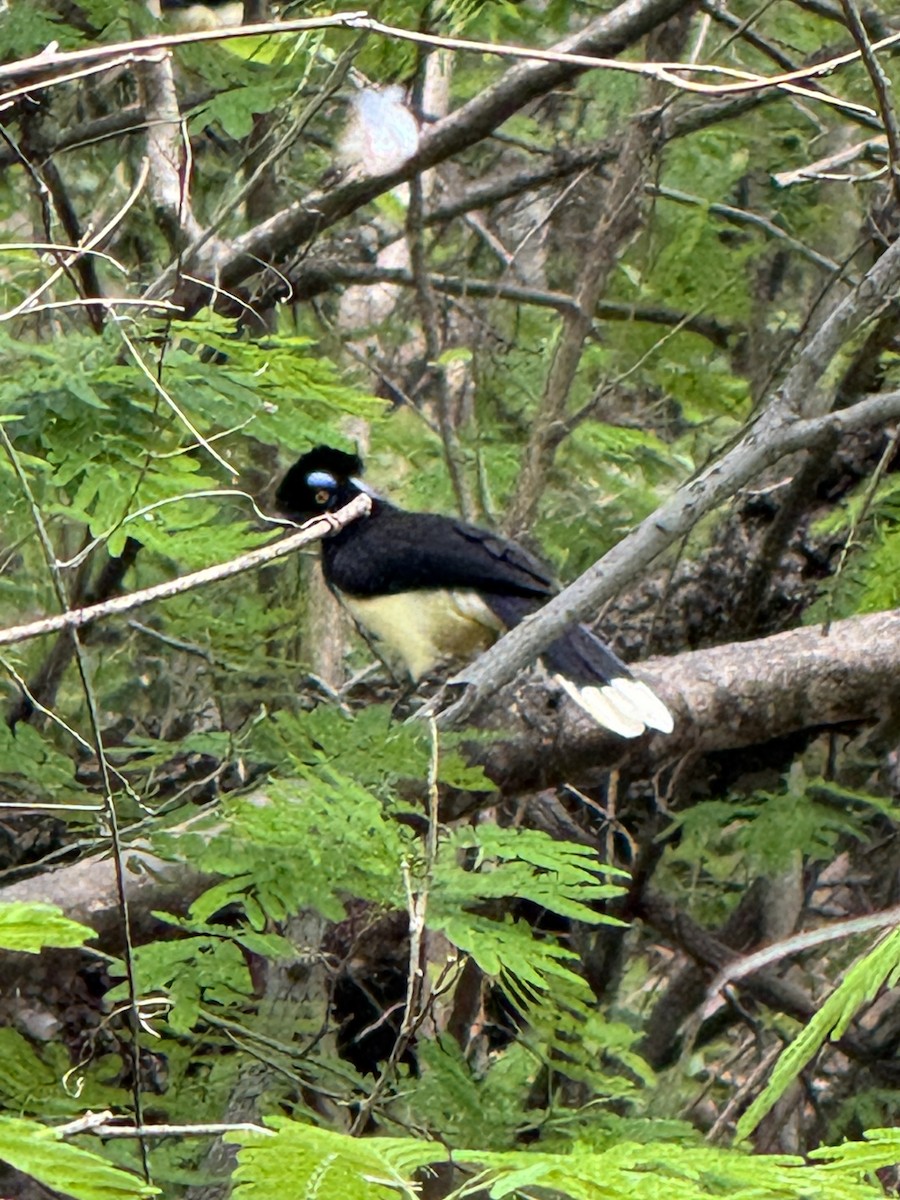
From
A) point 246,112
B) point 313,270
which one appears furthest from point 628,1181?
point 313,270

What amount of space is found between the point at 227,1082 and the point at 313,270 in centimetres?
282

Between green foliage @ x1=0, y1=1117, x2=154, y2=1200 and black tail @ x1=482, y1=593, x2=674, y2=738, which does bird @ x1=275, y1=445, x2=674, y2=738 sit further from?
green foliage @ x1=0, y1=1117, x2=154, y2=1200

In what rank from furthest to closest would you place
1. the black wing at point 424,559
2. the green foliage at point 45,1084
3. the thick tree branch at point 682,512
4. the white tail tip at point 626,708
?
the black wing at point 424,559 → the white tail tip at point 626,708 → the thick tree branch at point 682,512 → the green foliage at point 45,1084

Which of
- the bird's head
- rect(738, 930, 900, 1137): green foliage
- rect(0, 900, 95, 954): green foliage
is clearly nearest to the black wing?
the bird's head

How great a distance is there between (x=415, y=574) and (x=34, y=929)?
13.3ft

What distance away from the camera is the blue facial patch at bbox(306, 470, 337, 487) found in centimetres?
563

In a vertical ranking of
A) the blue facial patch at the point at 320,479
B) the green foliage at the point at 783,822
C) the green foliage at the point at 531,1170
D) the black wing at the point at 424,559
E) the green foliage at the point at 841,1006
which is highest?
the green foliage at the point at 531,1170

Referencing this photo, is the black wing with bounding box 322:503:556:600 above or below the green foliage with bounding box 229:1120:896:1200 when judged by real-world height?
below

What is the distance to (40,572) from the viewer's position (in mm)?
5188

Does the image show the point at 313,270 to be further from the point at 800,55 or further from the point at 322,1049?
the point at 322,1049

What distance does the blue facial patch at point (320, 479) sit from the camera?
5633 mm

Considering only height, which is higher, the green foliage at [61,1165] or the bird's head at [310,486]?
the green foliage at [61,1165]

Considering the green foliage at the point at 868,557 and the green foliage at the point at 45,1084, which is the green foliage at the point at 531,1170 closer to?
the green foliage at the point at 45,1084

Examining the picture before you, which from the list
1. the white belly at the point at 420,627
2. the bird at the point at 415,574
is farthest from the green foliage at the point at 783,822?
the white belly at the point at 420,627
